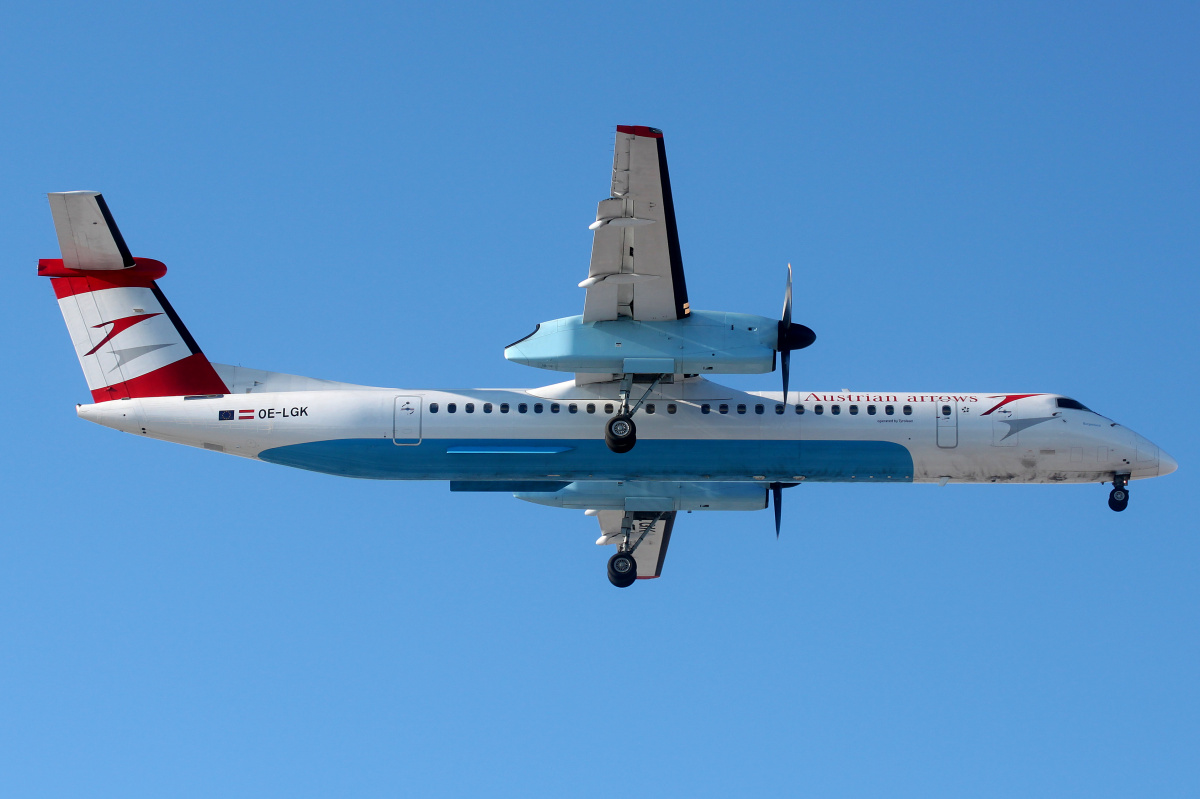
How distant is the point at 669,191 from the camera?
21.8 meters

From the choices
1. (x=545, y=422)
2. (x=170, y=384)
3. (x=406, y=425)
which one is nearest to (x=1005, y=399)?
(x=545, y=422)

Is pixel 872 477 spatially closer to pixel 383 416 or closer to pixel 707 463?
pixel 707 463

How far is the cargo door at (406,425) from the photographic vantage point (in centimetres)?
2534

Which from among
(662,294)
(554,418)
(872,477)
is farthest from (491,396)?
(872,477)

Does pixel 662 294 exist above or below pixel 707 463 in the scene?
above

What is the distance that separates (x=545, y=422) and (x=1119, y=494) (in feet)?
38.9

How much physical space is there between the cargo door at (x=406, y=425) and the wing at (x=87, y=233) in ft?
21.2

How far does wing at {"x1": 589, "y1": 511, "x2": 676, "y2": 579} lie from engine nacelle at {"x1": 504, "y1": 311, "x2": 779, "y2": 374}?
675 cm

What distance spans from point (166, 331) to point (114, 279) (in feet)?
4.88

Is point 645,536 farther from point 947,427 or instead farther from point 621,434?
point 947,427

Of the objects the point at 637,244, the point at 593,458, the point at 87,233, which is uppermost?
the point at 87,233

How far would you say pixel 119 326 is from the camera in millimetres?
26234

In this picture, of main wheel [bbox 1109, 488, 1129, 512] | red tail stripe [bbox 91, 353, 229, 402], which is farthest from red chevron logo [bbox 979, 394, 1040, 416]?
red tail stripe [bbox 91, 353, 229, 402]

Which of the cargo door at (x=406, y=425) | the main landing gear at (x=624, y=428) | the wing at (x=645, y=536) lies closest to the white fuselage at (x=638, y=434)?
the cargo door at (x=406, y=425)
